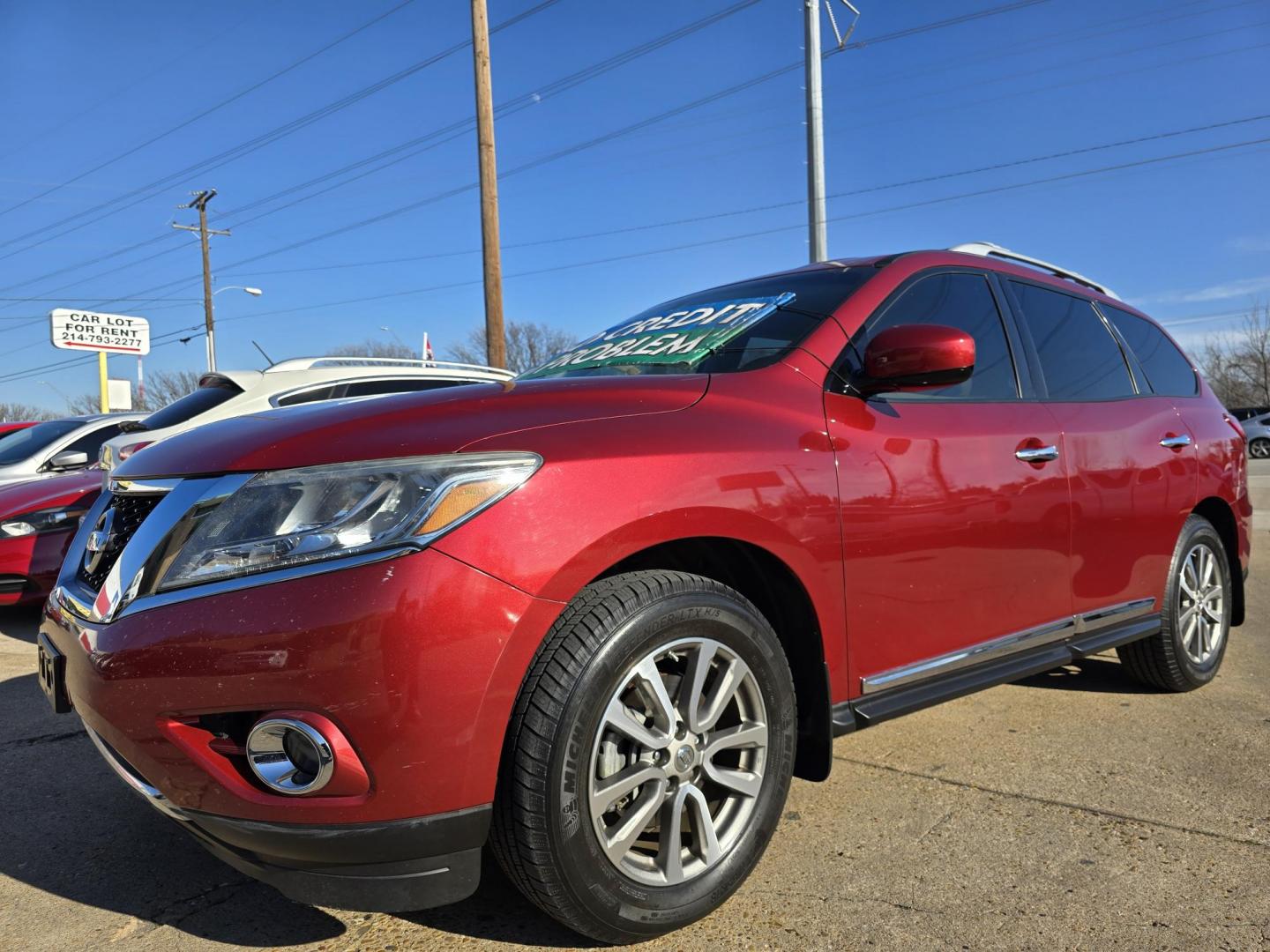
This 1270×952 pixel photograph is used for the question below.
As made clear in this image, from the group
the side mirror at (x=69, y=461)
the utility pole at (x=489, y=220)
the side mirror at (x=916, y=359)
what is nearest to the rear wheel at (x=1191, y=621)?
the side mirror at (x=916, y=359)

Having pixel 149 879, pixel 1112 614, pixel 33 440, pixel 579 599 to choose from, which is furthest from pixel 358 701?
pixel 33 440

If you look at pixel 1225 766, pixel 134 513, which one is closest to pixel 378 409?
pixel 134 513

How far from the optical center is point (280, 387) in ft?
20.5

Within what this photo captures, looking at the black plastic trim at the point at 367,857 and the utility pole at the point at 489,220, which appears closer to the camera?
the black plastic trim at the point at 367,857

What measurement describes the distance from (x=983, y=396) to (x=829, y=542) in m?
1.00

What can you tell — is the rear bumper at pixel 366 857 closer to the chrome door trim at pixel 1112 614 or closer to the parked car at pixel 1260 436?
the chrome door trim at pixel 1112 614

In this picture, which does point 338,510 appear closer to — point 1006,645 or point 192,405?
point 1006,645

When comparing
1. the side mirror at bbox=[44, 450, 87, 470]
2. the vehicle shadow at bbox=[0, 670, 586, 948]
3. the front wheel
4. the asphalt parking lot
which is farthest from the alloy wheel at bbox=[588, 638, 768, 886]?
the side mirror at bbox=[44, 450, 87, 470]

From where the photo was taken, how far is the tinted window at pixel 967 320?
2939 mm

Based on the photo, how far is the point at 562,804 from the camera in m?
1.88

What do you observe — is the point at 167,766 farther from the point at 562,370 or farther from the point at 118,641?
the point at 562,370

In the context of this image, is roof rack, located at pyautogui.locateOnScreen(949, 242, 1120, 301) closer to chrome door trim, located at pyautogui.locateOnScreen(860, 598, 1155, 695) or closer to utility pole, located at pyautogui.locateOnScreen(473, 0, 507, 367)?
chrome door trim, located at pyautogui.locateOnScreen(860, 598, 1155, 695)

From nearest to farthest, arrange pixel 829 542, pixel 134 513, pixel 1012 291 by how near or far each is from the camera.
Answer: pixel 134 513 < pixel 829 542 < pixel 1012 291

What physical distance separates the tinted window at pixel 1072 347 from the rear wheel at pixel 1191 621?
759 millimetres
